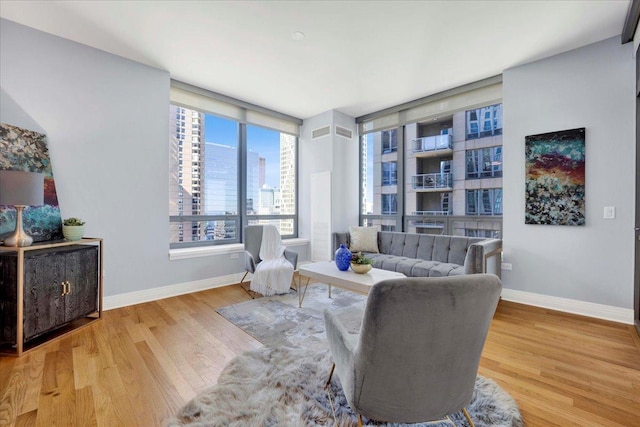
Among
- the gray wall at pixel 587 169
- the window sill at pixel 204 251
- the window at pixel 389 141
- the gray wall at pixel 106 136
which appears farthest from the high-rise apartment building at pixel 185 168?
the gray wall at pixel 587 169

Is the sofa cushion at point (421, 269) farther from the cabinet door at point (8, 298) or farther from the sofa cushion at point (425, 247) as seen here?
the cabinet door at point (8, 298)

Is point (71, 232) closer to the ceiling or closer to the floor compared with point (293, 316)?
closer to the ceiling

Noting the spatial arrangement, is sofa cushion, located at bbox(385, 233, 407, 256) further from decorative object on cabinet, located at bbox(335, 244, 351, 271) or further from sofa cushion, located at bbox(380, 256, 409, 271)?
decorative object on cabinet, located at bbox(335, 244, 351, 271)

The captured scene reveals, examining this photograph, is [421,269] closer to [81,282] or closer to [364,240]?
[364,240]

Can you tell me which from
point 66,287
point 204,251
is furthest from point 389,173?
point 66,287

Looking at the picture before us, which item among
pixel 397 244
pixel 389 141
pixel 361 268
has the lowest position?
pixel 361 268

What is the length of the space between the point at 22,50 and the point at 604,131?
5.98m

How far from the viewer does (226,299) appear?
3.54 meters

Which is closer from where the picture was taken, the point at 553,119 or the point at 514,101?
the point at 553,119

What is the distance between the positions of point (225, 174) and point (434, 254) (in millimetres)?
3462

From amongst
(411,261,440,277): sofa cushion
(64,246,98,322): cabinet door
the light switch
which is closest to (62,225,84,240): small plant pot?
(64,246,98,322): cabinet door

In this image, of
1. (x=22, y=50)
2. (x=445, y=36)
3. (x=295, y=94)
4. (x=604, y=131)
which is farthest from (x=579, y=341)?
(x=22, y=50)

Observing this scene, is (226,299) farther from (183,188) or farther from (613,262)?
(613,262)

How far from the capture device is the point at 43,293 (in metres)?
2.34
